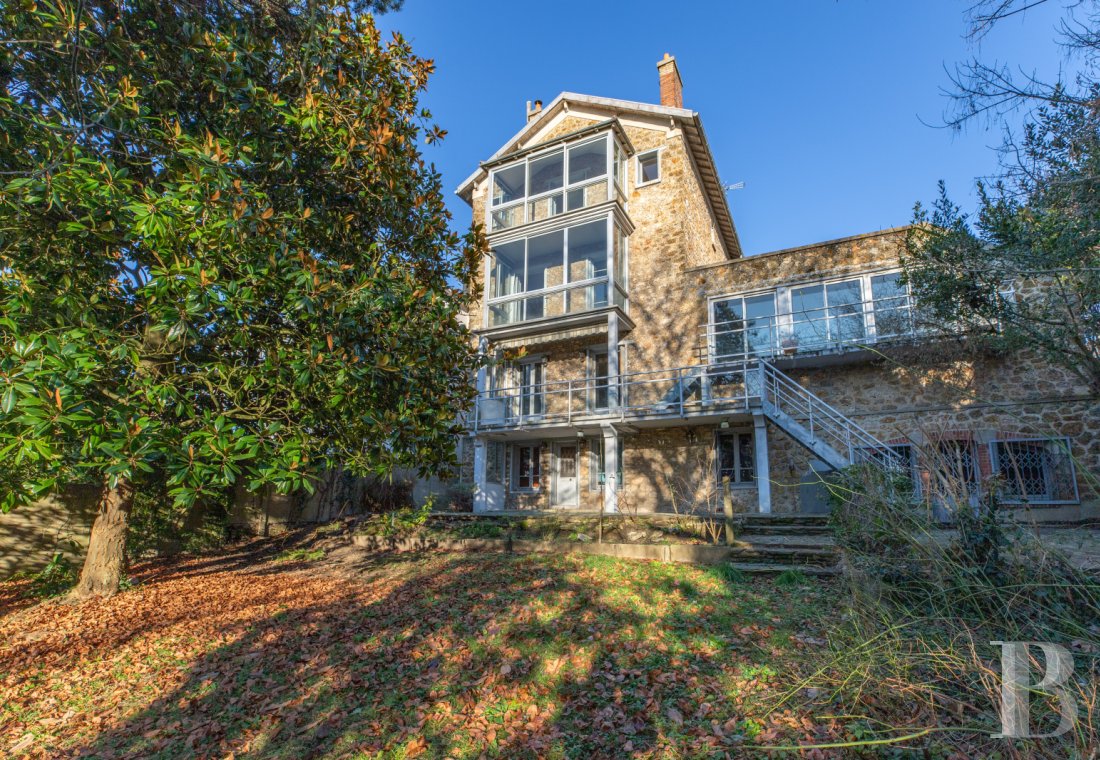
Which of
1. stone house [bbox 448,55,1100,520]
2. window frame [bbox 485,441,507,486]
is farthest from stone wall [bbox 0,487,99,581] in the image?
window frame [bbox 485,441,507,486]

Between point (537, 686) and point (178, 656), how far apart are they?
12.4 ft

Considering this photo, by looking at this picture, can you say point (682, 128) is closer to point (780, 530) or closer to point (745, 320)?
point (745, 320)

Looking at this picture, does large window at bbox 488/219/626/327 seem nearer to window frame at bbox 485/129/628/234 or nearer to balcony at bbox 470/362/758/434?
window frame at bbox 485/129/628/234

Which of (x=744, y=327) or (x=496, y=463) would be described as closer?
(x=744, y=327)

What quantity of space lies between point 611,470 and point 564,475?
8.87 feet

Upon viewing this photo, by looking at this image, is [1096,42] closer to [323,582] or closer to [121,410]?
[121,410]

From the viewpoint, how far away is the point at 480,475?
14.8 meters

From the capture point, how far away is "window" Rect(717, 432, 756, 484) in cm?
1316

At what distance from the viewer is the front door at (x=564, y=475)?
15.2 metres

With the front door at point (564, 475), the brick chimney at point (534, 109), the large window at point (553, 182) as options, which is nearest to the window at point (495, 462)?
the front door at point (564, 475)

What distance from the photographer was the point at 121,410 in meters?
4.59

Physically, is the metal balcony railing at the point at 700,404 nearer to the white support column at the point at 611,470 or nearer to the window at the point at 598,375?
the window at the point at 598,375

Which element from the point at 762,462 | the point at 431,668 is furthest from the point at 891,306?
the point at 431,668

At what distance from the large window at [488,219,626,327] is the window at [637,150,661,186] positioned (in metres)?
2.47
